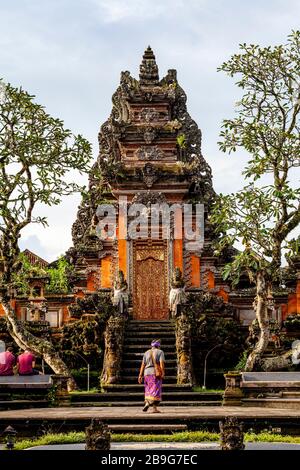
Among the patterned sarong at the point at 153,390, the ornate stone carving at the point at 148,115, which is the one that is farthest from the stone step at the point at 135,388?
the ornate stone carving at the point at 148,115

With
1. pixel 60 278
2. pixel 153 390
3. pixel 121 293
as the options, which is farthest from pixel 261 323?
pixel 60 278

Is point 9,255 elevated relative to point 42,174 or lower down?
lower down

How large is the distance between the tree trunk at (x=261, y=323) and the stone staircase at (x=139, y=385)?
1.75 meters

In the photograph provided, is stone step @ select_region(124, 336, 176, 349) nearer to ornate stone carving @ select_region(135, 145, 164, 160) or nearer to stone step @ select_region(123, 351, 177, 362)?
stone step @ select_region(123, 351, 177, 362)

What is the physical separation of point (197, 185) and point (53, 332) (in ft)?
22.2

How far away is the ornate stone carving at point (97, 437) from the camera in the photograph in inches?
437

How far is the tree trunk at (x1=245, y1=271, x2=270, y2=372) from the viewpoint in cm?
2227

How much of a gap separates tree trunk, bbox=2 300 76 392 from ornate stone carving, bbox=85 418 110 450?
11214mm

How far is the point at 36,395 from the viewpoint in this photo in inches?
795

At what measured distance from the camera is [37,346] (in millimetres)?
22750

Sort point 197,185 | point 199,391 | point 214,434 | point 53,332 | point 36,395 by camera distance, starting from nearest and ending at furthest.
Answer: point 214,434, point 36,395, point 199,391, point 53,332, point 197,185
